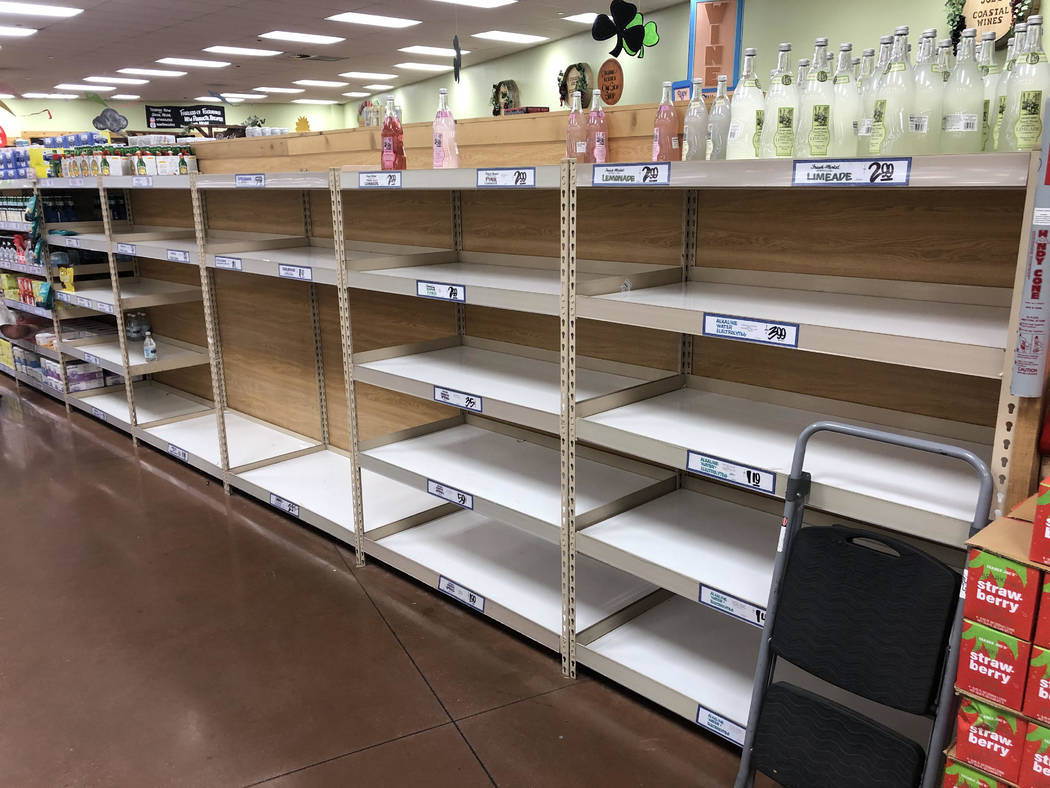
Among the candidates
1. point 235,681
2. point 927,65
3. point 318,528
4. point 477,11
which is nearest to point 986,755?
point 927,65

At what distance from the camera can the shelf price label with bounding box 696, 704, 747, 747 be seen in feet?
6.95

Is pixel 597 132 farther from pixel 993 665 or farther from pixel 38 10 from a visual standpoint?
pixel 38 10

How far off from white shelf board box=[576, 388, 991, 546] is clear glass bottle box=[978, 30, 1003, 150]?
0.76 metres

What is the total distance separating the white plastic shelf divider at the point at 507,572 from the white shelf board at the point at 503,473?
0.34m

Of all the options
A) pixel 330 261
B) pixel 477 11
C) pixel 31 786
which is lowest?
pixel 31 786

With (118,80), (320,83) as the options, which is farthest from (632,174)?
(118,80)

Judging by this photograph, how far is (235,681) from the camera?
8.59ft

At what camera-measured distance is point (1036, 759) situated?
1384mm

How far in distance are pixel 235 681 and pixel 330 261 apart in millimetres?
1892

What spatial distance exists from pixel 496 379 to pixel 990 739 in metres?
1.94

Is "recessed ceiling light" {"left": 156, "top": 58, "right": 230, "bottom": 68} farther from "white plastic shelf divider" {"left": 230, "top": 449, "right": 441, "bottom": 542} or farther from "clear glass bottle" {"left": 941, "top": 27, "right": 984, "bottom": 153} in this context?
"clear glass bottle" {"left": 941, "top": 27, "right": 984, "bottom": 153}

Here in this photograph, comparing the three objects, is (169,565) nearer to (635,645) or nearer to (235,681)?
(235,681)

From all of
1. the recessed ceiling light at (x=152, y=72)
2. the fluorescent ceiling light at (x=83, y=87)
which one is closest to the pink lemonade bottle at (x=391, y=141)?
the recessed ceiling light at (x=152, y=72)

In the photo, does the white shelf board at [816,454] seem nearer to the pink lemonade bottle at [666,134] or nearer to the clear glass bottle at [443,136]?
the pink lemonade bottle at [666,134]
